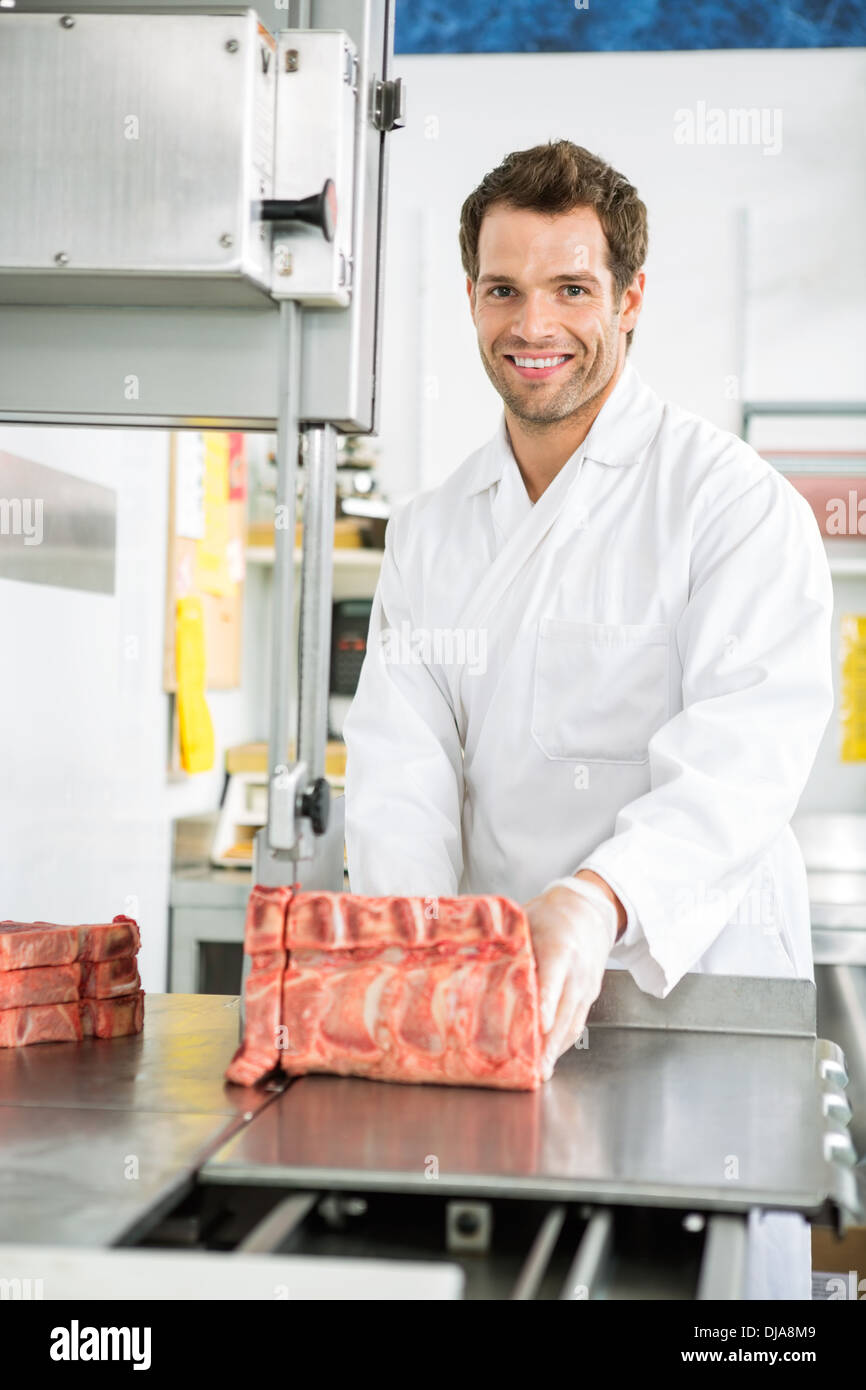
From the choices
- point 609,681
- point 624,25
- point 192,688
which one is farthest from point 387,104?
point 624,25

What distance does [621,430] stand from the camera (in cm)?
182

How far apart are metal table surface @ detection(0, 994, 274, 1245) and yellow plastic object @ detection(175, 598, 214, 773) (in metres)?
1.57

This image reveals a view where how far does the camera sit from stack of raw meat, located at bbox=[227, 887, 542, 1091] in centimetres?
117

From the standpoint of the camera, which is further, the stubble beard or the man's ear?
the man's ear

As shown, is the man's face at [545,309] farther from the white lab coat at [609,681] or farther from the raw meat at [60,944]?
the raw meat at [60,944]

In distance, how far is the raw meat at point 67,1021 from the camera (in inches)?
52.9

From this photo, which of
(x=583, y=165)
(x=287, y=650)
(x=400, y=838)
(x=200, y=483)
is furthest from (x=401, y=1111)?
(x=200, y=483)

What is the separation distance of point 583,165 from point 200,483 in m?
1.58

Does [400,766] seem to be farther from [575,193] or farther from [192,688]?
[192,688]

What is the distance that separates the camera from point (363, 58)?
1.30 metres

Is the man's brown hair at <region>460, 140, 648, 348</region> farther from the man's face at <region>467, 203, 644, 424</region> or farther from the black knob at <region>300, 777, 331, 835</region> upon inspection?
the black knob at <region>300, 777, 331, 835</region>

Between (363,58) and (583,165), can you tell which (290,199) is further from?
(583,165)

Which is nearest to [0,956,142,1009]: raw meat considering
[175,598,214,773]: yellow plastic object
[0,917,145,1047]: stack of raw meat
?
[0,917,145,1047]: stack of raw meat

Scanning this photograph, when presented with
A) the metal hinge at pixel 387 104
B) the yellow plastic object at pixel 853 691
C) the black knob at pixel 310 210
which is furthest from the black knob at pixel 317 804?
the yellow plastic object at pixel 853 691
